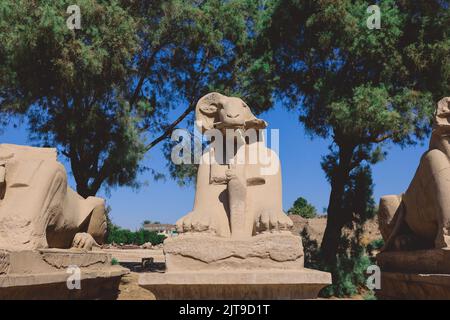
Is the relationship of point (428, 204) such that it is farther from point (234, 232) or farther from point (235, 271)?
point (235, 271)

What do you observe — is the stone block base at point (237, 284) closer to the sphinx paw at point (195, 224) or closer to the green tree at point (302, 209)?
the sphinx paw at point (195, 224)

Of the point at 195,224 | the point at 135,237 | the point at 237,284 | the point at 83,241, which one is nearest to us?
the point at 237,284

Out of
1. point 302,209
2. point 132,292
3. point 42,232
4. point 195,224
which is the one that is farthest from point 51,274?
point 302,209

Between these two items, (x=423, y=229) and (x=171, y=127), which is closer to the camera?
(x=423, y=229)

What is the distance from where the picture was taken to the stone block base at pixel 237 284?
344 centimetres

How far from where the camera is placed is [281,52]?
1118 centimetres

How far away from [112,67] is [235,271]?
22.5 ft

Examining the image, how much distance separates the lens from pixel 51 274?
4.30 metres

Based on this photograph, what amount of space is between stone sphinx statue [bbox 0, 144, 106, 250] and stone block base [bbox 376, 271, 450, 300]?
344 cm

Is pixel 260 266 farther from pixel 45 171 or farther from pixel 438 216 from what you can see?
pixel 45 171

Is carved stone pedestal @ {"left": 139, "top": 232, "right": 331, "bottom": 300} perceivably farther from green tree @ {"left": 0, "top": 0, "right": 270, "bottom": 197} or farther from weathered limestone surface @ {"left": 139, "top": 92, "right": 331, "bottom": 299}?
green tree @ {"left": 0, "top": 0, "right": 270, "bottom": 197}

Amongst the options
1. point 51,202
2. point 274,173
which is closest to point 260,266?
point 274,173

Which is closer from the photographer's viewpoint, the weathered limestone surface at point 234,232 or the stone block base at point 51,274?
the weathered limestone surface at point 234,232

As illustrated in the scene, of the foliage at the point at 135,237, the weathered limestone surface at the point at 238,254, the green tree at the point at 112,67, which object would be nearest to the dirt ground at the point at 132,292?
the green tree at the point at 112,67
